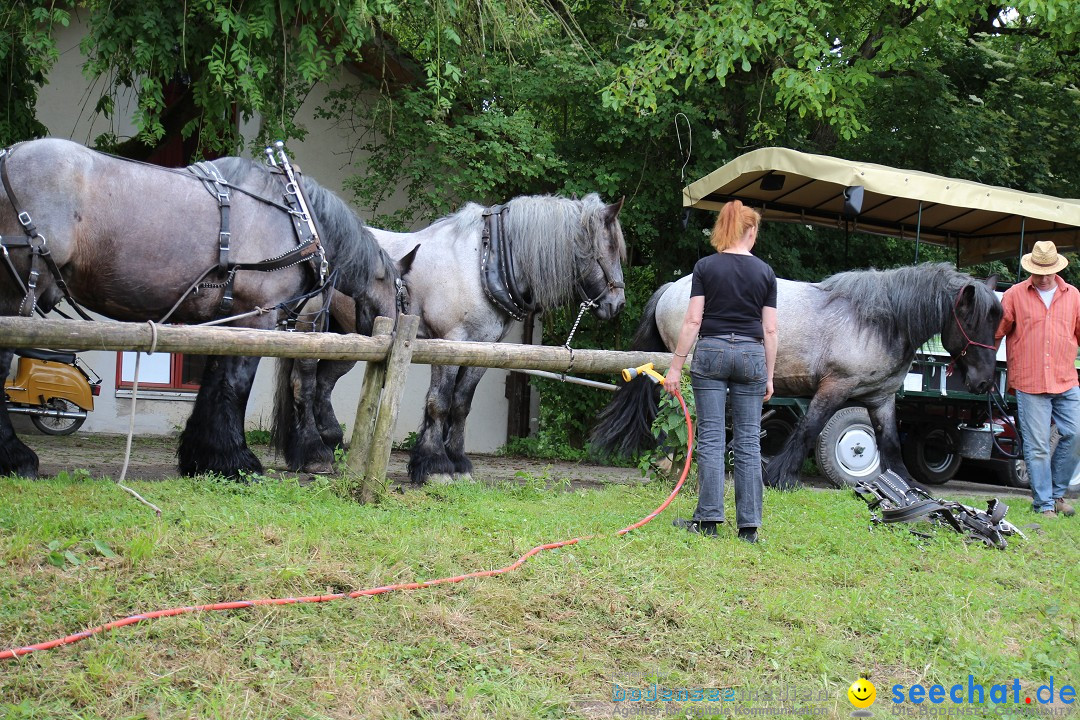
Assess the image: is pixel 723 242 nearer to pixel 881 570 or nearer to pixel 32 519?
pixel 881 570

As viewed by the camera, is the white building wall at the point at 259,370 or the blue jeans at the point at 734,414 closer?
the blue jeans at the point at 734,414

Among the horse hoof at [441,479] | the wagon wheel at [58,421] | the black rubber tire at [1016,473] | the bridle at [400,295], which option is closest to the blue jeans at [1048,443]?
the black rubber tire at [1016,473]

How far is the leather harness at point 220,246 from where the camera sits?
4.62m

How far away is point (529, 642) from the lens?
3346 mm

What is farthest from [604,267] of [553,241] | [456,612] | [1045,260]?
[456,612]

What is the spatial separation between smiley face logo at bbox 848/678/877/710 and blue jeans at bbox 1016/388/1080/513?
4.50 metres

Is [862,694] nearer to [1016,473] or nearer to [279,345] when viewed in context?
[279,345]

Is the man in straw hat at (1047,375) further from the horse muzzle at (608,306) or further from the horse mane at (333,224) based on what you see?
the horse mane at (333,224)

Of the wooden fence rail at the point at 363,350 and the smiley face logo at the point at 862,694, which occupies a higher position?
the wooden fence rail at the point at 363,350

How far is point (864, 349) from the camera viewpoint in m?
7.47

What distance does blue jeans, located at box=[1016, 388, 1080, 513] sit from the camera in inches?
269

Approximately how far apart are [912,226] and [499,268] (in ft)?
17.0

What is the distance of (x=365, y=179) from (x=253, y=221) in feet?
17.6

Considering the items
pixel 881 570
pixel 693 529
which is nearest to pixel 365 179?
pixel 693 529
